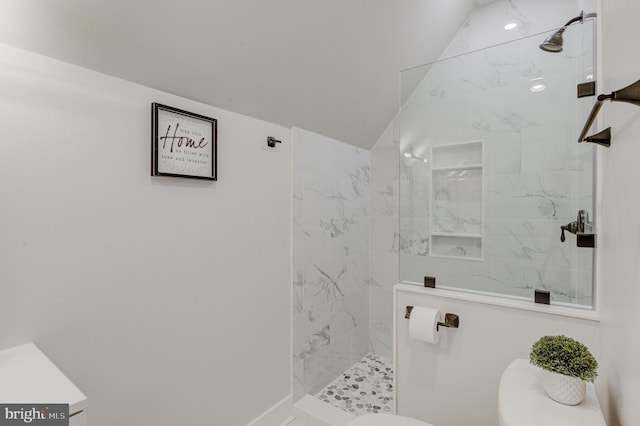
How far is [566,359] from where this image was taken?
0.96 metres

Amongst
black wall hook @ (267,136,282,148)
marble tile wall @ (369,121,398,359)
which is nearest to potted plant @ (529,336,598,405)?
black wall hook @ (267,136,282,148)

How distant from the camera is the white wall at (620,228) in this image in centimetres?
78

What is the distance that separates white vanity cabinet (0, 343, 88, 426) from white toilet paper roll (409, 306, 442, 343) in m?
1.32

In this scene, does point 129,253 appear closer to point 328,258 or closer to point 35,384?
point 35,384

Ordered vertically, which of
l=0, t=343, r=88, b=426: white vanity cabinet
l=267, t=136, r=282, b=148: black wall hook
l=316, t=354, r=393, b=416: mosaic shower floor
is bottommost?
l=316, t=354, r=393, b=416: mosaic shower floor

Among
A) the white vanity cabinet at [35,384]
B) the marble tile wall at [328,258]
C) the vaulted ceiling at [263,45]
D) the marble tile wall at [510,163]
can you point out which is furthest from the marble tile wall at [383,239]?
the white vanity cabinet at [35,384]

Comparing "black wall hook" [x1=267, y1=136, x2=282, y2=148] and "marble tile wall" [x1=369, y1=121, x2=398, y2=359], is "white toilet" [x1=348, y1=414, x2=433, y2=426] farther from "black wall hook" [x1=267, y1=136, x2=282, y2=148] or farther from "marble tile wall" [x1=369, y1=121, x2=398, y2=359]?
"marble tile wall" [x1=369, y1=121, x2=398, y2=359]

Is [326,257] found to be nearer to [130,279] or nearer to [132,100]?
[130,279]

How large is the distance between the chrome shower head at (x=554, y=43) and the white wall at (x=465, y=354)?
121 centimetres

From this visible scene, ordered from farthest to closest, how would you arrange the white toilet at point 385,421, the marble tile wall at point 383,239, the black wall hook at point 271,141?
the marble tile wall at point 383,239, the black wall hook at point 271,141, the white toilet at point 385,421

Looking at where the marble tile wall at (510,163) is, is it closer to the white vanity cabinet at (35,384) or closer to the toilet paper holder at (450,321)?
the toilet paper holder at (450,321)

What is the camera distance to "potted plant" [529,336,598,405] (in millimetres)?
945

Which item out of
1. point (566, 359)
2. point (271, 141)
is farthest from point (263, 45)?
point (566, 359)

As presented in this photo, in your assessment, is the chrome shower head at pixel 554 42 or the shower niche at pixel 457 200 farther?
the shower niche at pixel 457 200
